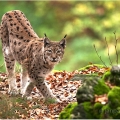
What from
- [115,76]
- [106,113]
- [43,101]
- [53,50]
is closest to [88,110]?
[106,113]

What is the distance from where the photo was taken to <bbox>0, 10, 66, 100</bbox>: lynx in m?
8.87

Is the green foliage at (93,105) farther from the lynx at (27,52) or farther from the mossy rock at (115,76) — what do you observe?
the lynx at (27,52)

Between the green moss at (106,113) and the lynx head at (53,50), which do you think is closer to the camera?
the green moss at (106,113)

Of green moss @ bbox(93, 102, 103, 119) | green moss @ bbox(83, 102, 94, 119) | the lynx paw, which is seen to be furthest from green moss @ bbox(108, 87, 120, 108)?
the lynx paw

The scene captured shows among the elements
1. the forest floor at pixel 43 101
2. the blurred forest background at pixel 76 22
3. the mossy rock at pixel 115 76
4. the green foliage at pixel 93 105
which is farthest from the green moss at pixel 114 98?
the blurred forest background at pixel 76 22

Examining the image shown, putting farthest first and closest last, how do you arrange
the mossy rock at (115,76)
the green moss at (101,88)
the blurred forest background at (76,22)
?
the blurred forest background at (76,22) → the mossy rock at (115,76) → the green moss at (101,88)

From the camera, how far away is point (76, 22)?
75.8 ft

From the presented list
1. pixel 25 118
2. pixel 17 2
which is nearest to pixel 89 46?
pixel 17 2

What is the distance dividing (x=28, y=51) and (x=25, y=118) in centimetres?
198

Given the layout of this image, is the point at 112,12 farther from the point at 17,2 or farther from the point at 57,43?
the point at 57,43

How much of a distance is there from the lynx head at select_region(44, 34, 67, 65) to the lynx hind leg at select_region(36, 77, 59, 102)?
399 millimetres

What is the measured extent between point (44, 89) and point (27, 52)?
866 millimetres

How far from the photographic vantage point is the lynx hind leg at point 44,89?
8820mm

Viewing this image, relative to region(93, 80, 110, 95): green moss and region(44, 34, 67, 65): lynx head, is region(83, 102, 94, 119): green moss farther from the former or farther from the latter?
region(44, 34, 67, 65): lynx head
